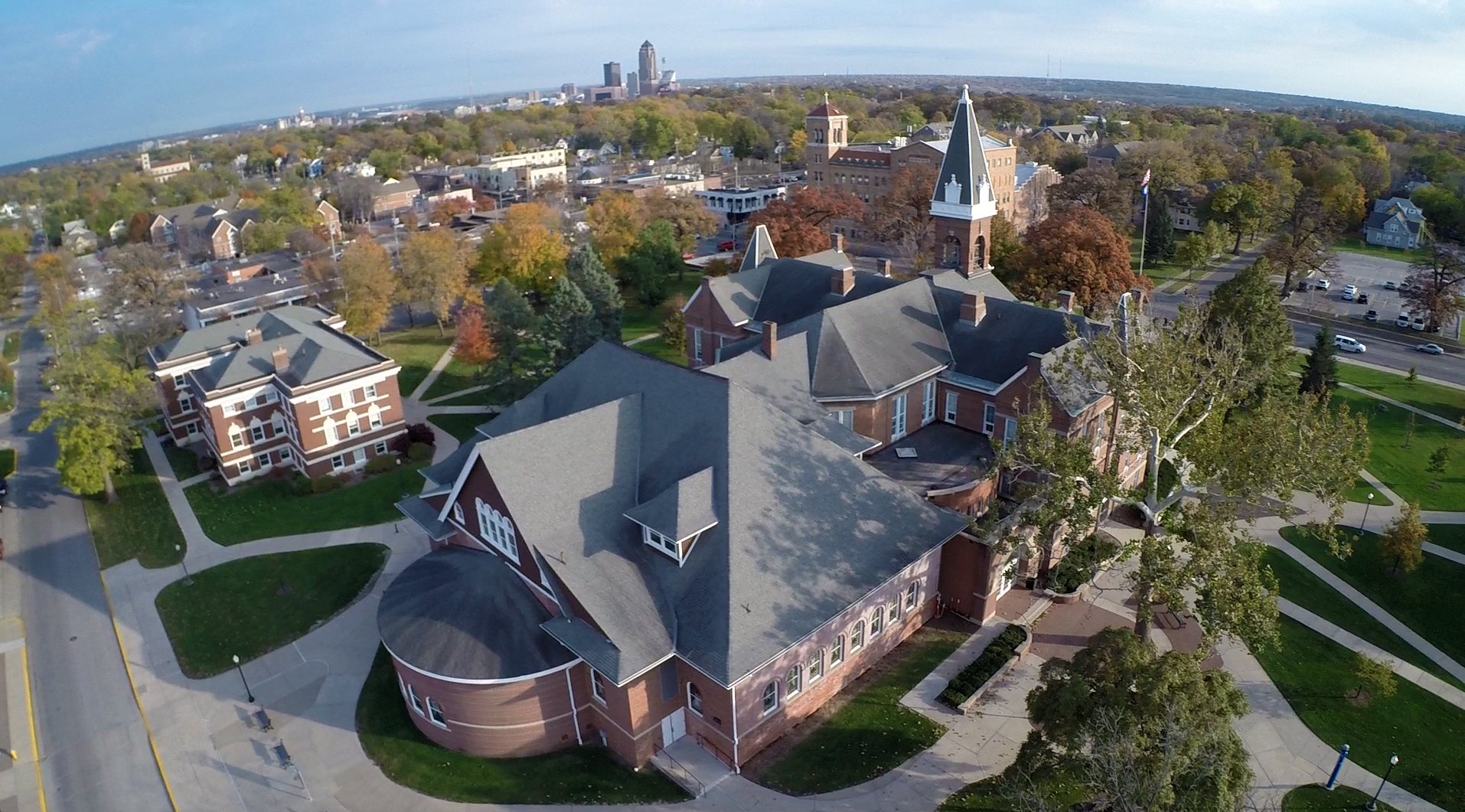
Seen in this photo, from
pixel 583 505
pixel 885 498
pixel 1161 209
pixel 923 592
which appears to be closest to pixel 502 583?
pixel 583 505

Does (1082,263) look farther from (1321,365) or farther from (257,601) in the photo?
(257,601)

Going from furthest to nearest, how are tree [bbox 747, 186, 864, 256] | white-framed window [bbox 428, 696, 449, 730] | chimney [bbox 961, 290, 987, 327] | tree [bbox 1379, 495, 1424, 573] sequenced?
tree [bbox 747, 186, 864, 256], chimney [bbox 961, 290, 987, 327], tree [bbox 1379, 495, 1424, 573], white-framed window [bbox 428, 696, 449, 730]

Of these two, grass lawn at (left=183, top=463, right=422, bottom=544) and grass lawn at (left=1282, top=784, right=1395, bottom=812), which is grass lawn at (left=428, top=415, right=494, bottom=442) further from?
grass lawn at (left=1282, top=784, right=1395, bottom=812)

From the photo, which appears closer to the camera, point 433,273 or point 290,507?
point 290,507

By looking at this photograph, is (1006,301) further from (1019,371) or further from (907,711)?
(907,711)

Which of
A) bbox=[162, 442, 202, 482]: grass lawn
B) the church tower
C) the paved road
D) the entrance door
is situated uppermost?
the church tower

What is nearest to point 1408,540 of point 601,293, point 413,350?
point 601,293

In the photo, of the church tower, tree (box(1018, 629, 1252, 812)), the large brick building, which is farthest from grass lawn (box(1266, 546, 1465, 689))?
the church tower
